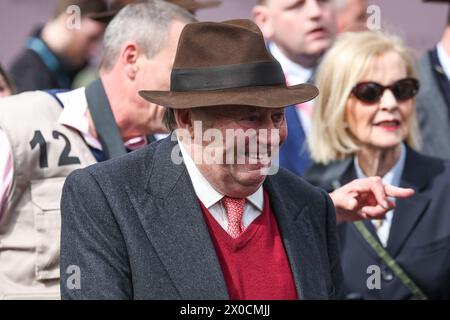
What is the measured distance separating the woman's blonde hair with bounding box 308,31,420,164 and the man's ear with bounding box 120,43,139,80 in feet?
3.93

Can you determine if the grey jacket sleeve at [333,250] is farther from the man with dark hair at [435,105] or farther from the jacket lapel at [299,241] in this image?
the man with dark hair at [435,105]

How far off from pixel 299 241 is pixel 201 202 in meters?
0.33

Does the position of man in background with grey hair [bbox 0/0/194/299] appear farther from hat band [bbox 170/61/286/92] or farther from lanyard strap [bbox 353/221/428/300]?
lanyard strap [bbox 353/221/428/300]

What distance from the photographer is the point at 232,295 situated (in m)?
3.32

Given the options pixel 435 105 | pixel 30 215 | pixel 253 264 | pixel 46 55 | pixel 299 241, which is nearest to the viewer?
pixel 253 264

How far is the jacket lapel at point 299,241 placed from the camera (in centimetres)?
342

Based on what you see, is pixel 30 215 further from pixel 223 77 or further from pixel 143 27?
pixel 223 77

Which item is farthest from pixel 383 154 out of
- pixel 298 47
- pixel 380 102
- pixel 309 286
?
pixel 309 286

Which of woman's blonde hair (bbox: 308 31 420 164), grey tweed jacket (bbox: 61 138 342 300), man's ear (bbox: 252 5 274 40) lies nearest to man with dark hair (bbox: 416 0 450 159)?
woman's blonde hair (bbox: 308 31 420 164)

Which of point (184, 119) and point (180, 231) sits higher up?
point (184, 119)

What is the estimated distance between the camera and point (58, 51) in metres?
6.86

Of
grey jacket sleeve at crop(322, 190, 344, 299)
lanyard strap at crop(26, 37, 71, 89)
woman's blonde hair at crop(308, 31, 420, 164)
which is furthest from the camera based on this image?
lanyard strap at crop(26, 37, 71, 89)

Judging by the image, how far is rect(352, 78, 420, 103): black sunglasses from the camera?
5.41 m

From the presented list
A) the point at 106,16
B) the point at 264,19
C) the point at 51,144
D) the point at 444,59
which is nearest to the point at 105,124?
the point at 51,144
